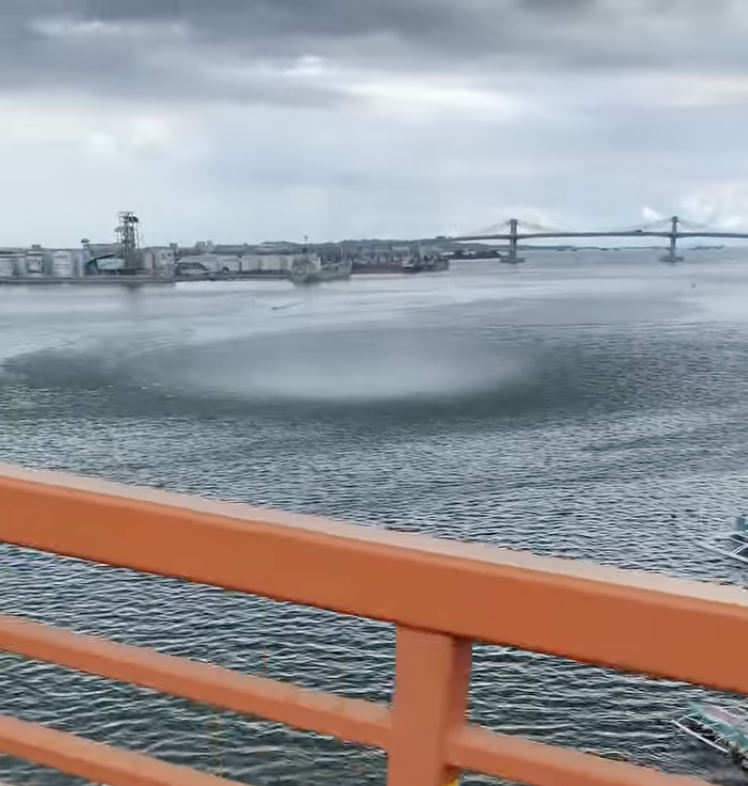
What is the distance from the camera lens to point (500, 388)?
88.2 feet

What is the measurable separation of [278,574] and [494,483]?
15574mm

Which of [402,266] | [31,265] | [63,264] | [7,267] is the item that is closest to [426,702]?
[63,264]

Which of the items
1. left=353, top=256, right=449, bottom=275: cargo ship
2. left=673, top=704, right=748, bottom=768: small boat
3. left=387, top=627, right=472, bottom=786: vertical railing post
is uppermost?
left=387, top=627, right=472, bottom=786: vertical railing post

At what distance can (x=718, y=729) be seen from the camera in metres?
8.27

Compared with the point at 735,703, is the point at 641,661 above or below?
above

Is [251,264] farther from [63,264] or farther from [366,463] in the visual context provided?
[366,463]

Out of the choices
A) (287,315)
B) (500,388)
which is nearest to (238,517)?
(500,388)

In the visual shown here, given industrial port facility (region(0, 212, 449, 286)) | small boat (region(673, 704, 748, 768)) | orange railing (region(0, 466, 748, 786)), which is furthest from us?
industrial port facility (region(0, 212, 449, 286))

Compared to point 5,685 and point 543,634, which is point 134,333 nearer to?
point 5,685

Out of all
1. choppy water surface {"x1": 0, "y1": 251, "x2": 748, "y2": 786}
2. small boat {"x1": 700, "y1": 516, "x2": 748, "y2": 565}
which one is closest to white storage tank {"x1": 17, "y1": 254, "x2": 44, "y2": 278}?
choppy water surface {"x1": 0, "y1": 251, "x2": 748, "y2": 786}

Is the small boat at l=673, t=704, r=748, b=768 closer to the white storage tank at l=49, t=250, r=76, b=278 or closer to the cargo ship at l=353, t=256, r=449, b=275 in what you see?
the white storage tank at l=49, t=250, r=76, b=278

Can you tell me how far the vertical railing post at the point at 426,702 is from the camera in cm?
86

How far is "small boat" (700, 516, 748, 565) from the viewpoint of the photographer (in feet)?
40.5

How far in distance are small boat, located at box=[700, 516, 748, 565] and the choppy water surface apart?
27 centimetres
